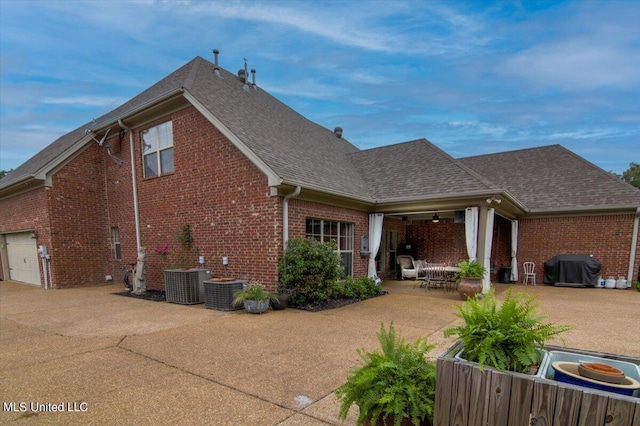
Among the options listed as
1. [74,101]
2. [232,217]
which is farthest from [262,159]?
[74,101]

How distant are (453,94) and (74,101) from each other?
74.5 feet

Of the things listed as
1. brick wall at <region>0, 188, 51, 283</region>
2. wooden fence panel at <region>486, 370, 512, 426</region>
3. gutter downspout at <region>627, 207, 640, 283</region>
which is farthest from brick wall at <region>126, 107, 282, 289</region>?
gutter downspout at <region>627, 207, 640, 283</region>

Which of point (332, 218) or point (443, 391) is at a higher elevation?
point (332, 218)

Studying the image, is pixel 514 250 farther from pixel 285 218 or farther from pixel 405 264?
pixel 285 218

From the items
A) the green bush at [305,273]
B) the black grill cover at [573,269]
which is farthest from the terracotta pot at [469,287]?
the black grill cover at [573,269]

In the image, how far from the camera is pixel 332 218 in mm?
8711

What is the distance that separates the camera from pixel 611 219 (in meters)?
10.6

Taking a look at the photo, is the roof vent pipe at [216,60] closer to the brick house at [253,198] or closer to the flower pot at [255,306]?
the brick house at [253,198]

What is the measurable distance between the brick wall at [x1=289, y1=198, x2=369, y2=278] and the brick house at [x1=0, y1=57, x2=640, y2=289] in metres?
0.05

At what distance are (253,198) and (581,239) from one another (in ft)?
39.6

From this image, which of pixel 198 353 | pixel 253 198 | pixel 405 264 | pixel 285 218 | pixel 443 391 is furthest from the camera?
pixel 405 264

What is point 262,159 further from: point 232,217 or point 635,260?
point 635,260

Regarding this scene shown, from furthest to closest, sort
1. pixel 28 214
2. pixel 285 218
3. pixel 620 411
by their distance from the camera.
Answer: pixel 28 214, pixel 285 218, pixel 620 411

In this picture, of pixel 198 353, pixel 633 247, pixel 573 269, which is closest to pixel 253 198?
pixel 198 353
